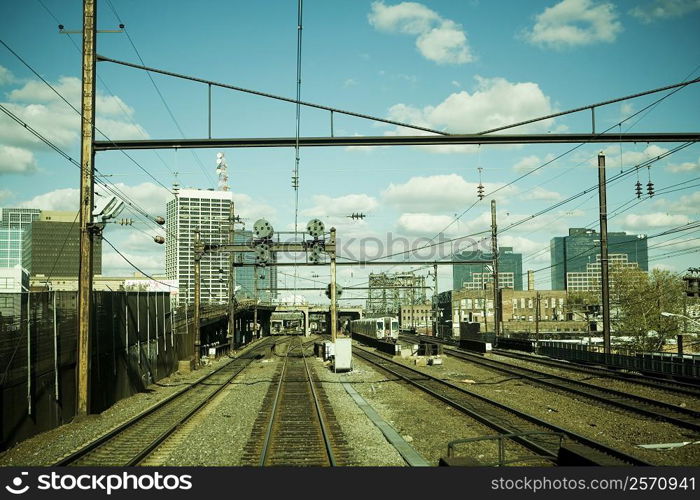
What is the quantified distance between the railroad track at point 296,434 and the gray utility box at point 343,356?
756 centimetres

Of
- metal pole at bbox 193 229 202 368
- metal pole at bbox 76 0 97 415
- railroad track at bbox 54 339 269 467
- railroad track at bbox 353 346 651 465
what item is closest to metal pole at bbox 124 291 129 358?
railroad track at bbox 54 339 269 467

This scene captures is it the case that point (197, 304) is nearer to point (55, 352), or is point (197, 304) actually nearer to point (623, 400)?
point (55, 352)

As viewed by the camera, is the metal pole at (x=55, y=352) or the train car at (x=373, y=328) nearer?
the metal pole at (x=55, y=352)

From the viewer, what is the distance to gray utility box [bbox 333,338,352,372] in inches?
1264

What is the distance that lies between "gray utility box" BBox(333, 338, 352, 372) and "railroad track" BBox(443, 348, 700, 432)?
8.85m

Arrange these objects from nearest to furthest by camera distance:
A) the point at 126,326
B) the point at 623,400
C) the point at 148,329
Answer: the point at 623,400
the point at 126,326
the point at 148,329

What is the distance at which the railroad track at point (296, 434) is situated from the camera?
1215 cm

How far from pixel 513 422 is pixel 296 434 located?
19.9 ft

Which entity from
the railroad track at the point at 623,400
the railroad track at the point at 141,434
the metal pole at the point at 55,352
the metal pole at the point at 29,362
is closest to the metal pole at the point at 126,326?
the railroad track at the point at 141,434

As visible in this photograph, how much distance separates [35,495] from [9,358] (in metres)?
7.02

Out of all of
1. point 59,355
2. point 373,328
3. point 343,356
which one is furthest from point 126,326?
point 373,328

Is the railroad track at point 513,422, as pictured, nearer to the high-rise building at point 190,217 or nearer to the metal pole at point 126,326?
the metal pole at point 126,326

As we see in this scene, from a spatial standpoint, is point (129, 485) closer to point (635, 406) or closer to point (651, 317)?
point (635, 406)

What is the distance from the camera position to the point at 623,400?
19.7 m
